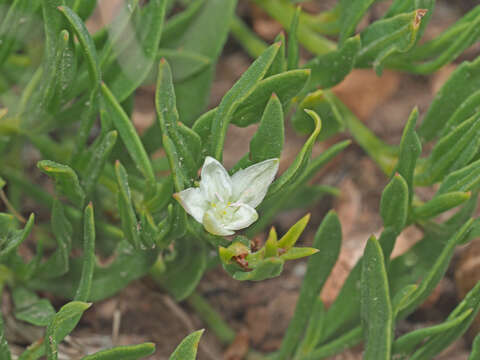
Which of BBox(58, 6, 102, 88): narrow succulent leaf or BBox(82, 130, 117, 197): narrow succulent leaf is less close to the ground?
BBox(58, 6, 102, 88): narrow succulent leaf

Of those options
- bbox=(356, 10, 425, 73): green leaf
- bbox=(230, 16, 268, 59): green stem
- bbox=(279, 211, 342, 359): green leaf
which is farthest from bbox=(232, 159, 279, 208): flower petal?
bbox=(230, 16, 268, 59): green stem

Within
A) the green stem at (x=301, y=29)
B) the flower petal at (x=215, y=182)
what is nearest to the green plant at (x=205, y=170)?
the flower petal at (x=215, y=182)

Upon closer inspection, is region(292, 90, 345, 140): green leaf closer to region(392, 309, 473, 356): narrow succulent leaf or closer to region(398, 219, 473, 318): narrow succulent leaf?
region(398, 219, 473, 318): narrow succulent leaf

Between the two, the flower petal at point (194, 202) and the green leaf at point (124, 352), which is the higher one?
the flower petal at point (194, 202)

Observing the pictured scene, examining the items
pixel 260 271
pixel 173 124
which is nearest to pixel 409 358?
pixel 260 271

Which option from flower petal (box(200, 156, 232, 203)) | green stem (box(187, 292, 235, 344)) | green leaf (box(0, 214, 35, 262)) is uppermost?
flower petal (box(200, 156, 232, 203))

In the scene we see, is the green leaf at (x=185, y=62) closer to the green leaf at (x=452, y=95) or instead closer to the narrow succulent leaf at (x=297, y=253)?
the green leaf at (x=452, y=95)

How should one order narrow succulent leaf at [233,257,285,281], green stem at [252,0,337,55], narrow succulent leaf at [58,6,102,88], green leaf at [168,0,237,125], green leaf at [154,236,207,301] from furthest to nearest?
green stem at [252,0,337,55]
green leaf at [168,0,237,125]
green leaf at [154,236,207,301]
narrow succulent leaf at [58,6,102,88]
narrow succulent leaf at [233,257,285,281]
